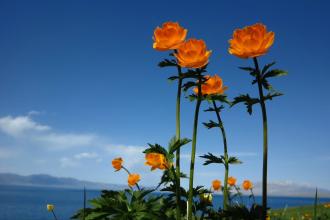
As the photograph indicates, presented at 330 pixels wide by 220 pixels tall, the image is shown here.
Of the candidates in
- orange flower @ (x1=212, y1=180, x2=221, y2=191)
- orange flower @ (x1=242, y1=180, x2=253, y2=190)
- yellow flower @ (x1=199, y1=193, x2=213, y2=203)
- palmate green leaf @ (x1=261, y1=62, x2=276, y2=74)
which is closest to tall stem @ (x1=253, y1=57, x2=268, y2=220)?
palmate green leaf @ (x1=261, y1=62, x2=276, y2=74)

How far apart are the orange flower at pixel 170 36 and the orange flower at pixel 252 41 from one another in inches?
21.8

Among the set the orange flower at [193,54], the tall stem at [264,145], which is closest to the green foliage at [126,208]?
the tall stem at [264,145]

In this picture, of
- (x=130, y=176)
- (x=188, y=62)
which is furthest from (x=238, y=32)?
(x=130, y=176)

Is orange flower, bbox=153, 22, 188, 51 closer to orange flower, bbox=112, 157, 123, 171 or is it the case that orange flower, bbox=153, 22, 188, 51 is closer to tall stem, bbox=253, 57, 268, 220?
tall stem, bbox=253, 57, 268, 220

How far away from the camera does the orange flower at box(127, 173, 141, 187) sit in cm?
557

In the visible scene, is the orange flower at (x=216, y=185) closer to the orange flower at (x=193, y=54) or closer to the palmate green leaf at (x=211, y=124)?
the palmate green leaf at (x=211, y=124)

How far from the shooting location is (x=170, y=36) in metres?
3.40

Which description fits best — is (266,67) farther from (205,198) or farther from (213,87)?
(205,198)

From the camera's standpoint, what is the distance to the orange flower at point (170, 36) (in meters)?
3.39

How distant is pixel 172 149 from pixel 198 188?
2.30 feet

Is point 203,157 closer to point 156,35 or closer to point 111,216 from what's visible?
point 111,216

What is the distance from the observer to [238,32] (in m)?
3.03

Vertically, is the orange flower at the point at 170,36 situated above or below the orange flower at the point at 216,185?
above

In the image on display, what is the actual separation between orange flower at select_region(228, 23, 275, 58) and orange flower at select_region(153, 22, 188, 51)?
1.81 feet
